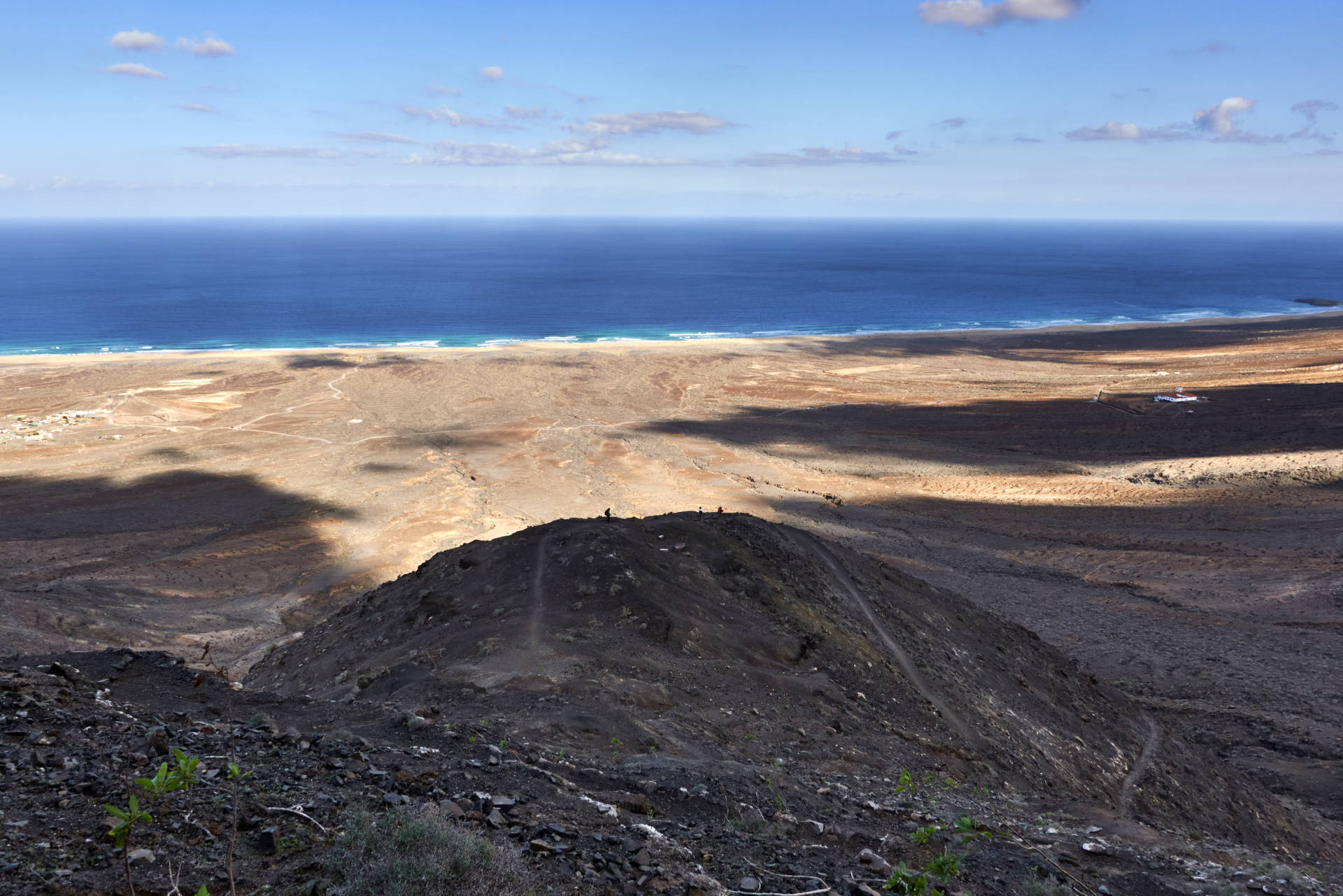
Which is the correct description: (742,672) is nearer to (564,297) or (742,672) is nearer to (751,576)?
(751,576)

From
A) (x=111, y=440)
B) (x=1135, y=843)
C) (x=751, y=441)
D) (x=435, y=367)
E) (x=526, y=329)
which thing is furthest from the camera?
(x=526, y=329)

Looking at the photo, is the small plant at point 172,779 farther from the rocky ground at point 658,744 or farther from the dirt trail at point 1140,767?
the dirt trail at point 1140,767

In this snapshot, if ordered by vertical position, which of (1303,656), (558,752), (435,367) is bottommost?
(1303,656)

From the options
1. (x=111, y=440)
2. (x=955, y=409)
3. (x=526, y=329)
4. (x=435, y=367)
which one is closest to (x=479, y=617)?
(x=111, y=440)

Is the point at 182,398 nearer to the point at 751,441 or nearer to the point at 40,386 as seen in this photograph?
the point at 40,386

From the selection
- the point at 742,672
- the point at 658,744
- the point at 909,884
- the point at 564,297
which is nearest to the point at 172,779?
the point at 909,884

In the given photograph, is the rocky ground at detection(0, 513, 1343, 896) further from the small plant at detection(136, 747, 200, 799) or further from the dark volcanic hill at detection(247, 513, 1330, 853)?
the small plant at detection(136, 747, 200, 799)
